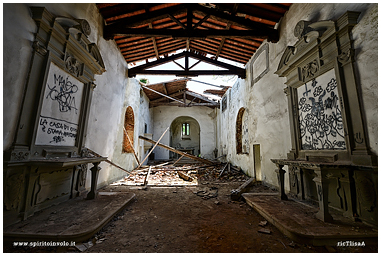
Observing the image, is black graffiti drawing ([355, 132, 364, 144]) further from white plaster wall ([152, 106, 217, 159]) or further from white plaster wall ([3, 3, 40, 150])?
white plaster wall ([152, 106, 217, 159])

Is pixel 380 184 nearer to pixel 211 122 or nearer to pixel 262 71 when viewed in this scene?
pixel 262 71

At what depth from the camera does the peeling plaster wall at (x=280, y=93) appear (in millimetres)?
2572

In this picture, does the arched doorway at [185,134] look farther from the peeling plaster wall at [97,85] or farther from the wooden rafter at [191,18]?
the wooden rafter at [191,18]

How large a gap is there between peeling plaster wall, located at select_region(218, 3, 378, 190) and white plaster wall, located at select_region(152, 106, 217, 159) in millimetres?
4781

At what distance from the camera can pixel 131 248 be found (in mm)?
2182

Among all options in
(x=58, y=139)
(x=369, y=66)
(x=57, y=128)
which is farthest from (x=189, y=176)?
(x=369, y=66)

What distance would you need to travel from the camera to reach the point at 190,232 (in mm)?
2600

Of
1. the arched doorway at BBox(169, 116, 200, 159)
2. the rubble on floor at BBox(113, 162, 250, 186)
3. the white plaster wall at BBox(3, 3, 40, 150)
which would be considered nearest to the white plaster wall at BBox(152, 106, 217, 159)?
the arched doorway at BBox(169, 116, 200, 159)

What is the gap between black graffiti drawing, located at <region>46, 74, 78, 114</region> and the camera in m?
3.26

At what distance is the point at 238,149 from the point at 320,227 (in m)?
6.45

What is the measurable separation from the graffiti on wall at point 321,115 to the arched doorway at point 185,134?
14146mm

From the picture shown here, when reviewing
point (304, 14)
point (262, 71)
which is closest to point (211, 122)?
point (262, 71)

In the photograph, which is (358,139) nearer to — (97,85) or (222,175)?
(222,175)

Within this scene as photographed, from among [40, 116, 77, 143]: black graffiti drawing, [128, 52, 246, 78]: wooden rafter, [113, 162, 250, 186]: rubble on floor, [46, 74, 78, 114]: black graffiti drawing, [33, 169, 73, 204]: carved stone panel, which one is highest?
[128, 52, 246, 78]: wooden rafter
